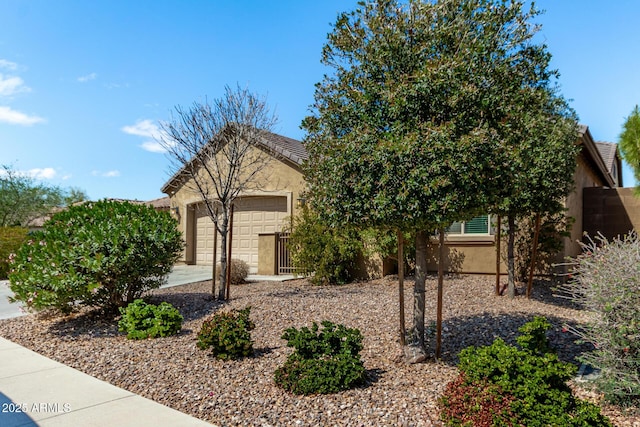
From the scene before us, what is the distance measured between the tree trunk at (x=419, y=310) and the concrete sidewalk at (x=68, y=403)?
250 cm

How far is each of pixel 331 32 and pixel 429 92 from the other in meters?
1.71

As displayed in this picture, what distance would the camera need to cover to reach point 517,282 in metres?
10.2

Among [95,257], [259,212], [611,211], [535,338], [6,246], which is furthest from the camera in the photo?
[259,212]

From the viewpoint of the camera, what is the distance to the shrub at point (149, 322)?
645 cm

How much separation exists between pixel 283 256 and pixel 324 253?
2.80 m

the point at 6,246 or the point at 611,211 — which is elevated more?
the point at 611,211

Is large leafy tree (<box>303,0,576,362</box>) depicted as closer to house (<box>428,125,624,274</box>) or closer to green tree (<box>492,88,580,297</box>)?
green tree (<box>492,88,580,297</box>)

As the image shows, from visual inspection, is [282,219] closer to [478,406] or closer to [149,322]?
[149,322]

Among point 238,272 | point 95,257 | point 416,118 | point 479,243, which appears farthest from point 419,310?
point 238,272

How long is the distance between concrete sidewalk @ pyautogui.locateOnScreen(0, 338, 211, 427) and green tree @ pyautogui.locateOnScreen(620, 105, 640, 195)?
1032cm

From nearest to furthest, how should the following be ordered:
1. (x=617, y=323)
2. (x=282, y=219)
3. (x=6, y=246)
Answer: (x=617, y=323) → (x=282, y=219) → (x=6, y=246)

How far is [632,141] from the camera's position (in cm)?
978

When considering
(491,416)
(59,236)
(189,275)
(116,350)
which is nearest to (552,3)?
(491,416)

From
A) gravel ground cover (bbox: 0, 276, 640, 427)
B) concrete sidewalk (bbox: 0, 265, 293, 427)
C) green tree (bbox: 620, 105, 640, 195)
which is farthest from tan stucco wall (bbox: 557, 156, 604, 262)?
concrete sidewalk (bbox: 0, 265, 293, 427)
